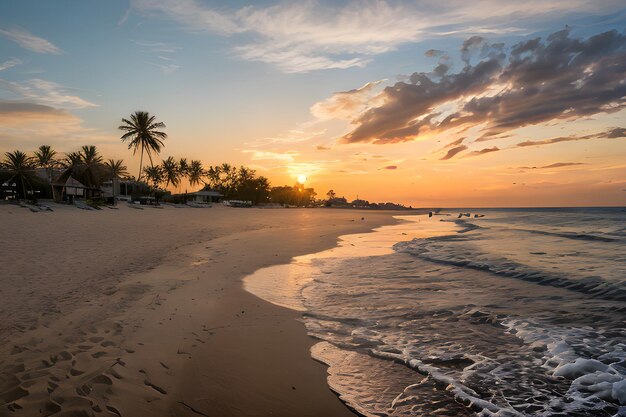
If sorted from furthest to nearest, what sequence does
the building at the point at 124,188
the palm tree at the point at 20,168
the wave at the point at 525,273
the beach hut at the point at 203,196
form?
the beach hut at the point at 203,196, the building at the point at 124,188, the palm tree at the point at 20,168, the wave at the point at 525,273

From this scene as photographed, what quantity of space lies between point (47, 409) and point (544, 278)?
13059 mm

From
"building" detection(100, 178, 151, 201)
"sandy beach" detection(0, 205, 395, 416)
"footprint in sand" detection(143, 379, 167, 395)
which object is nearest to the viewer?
"sandy beach" detection(0, 205, 395, 416)

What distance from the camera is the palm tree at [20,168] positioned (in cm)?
5253

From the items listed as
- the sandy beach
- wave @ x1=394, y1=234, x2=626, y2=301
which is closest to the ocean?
wave @ x1=394, y1=234, x2=626, y2=301

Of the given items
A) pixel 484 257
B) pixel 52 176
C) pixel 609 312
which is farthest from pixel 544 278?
pixel 52 176

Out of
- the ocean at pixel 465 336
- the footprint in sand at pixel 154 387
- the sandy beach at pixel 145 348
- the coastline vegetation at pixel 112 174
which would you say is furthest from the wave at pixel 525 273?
the coastline vegetation at pixel 112 174

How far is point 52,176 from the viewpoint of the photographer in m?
62.7

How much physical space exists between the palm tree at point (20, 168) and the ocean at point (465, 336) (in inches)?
2397

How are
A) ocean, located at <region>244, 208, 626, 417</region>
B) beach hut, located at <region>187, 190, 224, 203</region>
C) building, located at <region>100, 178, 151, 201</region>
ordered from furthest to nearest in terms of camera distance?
beach hut, located at <region>187, 190, 224, 203</region> < building, located at <region>100, 178, 151, 201</region> < ocean, located at <region>244, 208, 626, 417</region>

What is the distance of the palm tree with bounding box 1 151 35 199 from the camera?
172 ft

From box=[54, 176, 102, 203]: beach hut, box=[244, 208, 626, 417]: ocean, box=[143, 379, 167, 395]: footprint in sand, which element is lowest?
box=[244, 208, 626, 417]: ocean

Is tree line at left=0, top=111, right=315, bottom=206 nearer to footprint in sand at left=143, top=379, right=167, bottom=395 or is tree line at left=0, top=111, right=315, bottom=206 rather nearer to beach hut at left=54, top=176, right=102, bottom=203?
beach hut at left=54, top=176, right=102, bottom=203

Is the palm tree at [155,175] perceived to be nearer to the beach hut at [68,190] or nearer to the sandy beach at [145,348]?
the beach hut at [68,190]

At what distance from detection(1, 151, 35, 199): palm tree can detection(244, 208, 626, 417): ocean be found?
6089 cm
